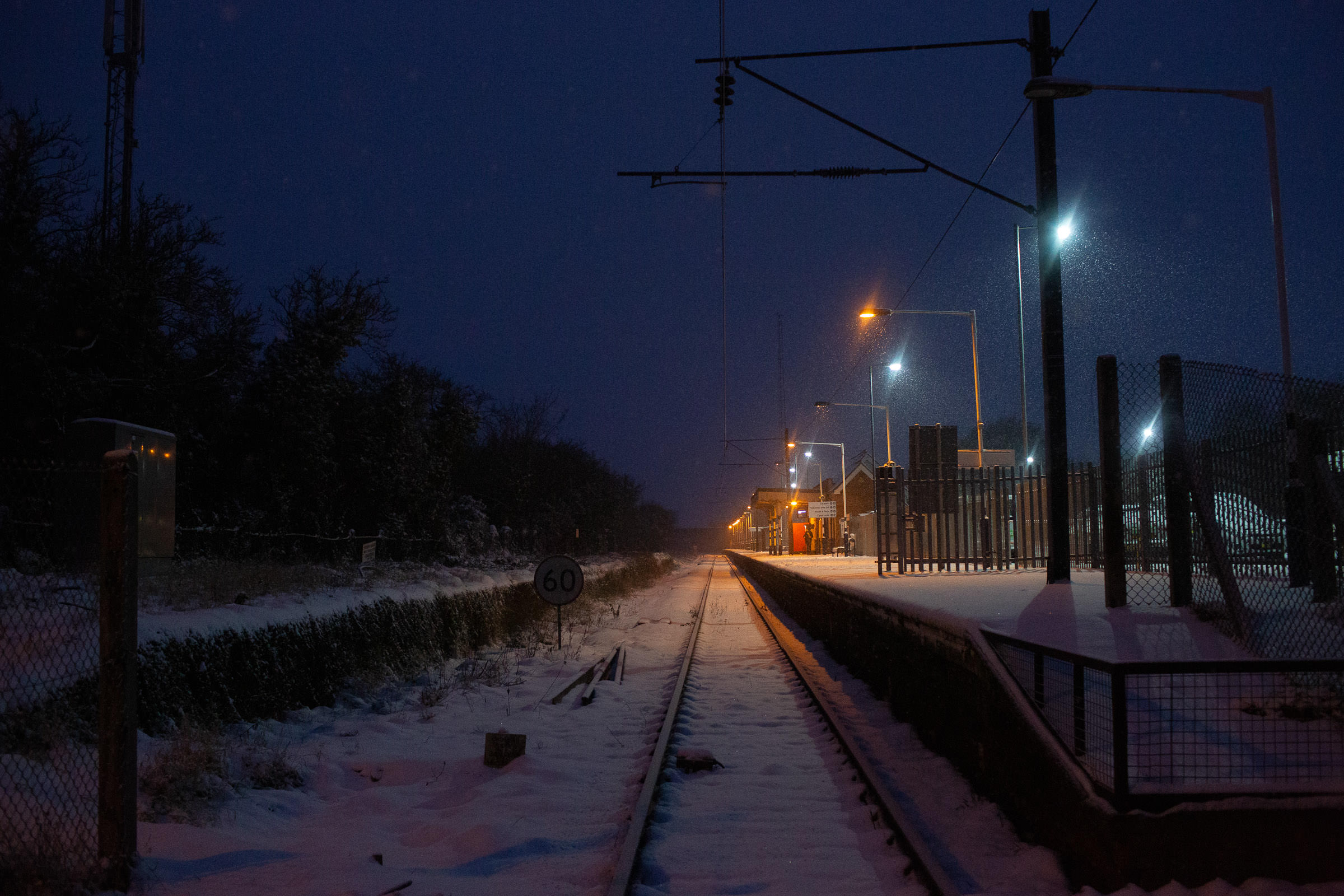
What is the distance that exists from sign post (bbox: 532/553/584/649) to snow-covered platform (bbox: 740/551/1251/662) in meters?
4.21

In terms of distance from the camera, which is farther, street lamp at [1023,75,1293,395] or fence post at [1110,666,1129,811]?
street lamp at [1023,75,1293,395]

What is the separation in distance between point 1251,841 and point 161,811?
6167mm

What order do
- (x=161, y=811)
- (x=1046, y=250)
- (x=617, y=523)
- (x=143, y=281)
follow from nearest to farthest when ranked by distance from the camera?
(x=161, y=811), (x=1046, y=250), (x=143, y=281), (x=617, y=523)

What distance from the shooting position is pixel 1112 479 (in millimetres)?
9656

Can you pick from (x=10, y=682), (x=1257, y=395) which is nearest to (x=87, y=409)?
(x=10, y=682)

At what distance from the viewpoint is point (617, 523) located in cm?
7588

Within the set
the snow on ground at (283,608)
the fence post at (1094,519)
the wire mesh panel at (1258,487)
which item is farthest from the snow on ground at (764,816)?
A: the fence post at (1094,519)

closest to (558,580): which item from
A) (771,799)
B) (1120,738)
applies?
(771,799)

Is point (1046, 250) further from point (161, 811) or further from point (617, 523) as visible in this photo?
point (617, 523)

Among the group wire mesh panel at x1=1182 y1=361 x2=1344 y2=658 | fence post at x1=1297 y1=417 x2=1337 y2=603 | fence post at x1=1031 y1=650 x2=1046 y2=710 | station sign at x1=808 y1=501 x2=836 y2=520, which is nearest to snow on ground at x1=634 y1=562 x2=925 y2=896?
fence post at x1=1031 y1=650 x2=1046 y2=710

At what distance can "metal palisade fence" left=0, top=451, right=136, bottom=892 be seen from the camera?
4863mm

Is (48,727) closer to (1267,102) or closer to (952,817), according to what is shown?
(952,817)

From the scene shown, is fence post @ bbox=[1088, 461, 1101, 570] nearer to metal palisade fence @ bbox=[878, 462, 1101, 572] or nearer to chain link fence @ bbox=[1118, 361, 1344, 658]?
metal palisade fence @ bbox=[878, 462, 1101, 572]

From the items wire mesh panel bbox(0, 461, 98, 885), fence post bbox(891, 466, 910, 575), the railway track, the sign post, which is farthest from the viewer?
fence post bbox(891, 466, 910, 575)
